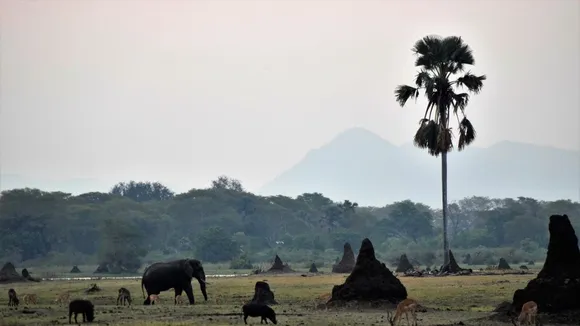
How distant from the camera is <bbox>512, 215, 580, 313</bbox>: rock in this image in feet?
110

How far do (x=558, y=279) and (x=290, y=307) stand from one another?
1121 cm

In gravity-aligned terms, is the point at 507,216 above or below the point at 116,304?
above

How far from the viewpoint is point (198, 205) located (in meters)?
175

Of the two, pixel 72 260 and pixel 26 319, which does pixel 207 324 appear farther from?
pixel 72 260

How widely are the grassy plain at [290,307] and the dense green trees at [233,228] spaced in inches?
2445

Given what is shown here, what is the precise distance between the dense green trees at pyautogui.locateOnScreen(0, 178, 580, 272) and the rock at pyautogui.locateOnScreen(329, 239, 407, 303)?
77.5 m

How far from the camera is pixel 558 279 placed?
3391cm

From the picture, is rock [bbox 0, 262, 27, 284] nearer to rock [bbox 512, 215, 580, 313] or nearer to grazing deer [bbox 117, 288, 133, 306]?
grazing deer [bbox 117, 288, 133, 306]

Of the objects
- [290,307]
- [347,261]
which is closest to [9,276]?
[347,261]

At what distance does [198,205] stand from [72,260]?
3956cm

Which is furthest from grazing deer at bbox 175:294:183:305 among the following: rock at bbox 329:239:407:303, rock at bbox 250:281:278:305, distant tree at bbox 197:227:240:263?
distant tree at bbox 197:227:240:263

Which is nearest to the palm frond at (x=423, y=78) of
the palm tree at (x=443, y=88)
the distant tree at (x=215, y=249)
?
the palm tree at (x=443, y=88)

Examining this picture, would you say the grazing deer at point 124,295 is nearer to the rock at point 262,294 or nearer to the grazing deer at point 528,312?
the rock at point 262,294

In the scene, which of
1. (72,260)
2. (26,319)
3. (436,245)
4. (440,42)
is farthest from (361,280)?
(436,245)
